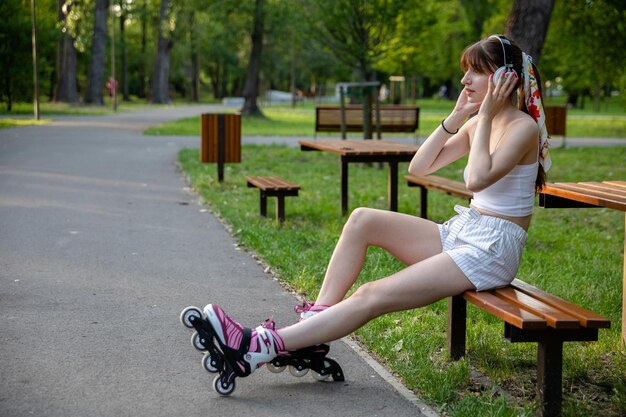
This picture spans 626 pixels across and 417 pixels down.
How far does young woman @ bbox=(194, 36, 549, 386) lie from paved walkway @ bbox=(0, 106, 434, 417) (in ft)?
0.98

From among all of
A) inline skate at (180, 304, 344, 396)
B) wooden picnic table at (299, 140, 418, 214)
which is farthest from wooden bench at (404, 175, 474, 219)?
inline skate at (180, 304, 344, 396)

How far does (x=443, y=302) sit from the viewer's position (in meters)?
5.77

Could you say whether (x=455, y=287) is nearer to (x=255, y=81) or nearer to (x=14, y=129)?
(x=14, y=129)

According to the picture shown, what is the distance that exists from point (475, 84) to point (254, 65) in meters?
29.7

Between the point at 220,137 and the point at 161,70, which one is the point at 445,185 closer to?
the point at 220,137

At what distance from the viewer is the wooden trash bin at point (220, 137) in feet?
39.2

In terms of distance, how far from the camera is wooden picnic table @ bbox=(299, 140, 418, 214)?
8.80 meters

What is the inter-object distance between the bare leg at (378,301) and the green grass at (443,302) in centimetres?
42

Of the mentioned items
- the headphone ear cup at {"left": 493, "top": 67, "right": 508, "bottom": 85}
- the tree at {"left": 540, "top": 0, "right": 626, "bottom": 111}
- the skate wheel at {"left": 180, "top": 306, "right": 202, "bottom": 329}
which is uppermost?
the tree at {"left": 540, "top": 0, "right": 626, "bottom": 111}

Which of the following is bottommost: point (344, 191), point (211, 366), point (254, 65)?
point (211, 366)

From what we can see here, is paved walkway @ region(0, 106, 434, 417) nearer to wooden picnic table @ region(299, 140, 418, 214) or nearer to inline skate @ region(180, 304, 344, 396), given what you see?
inline skate @ region(180, 304, 344, 396)

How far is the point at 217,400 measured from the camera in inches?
152

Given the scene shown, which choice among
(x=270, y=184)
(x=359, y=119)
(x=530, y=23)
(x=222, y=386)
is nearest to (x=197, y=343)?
(x=222, y=386)

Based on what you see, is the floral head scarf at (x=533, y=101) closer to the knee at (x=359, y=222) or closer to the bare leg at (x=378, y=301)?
the bare leg at (x=378, y=301)
